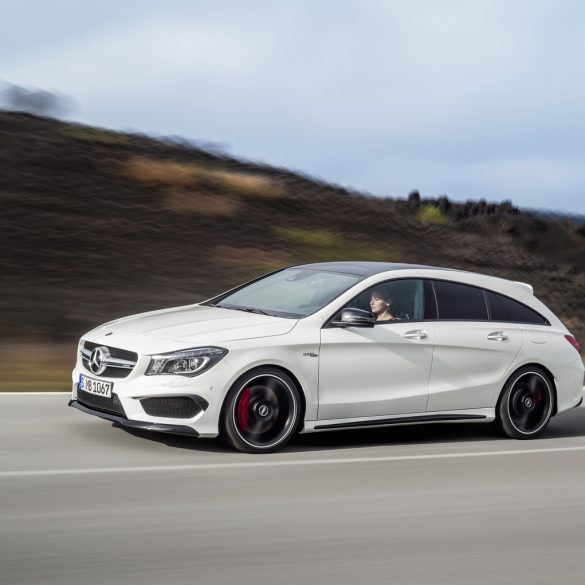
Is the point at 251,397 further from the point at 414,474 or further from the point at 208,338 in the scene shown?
the point at 414,474

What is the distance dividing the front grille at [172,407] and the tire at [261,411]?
0.75 ft

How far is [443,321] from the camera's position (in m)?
9.38

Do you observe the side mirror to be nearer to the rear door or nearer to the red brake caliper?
the rear door

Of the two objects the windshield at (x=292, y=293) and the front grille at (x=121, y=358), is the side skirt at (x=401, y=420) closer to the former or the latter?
the windshield at (x=292, y=293)

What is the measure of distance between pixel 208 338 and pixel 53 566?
9.86 feet

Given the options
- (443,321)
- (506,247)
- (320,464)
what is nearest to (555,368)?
(443,321)

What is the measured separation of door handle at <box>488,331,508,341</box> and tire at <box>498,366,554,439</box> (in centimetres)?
33

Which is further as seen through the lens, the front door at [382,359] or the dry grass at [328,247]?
the dry grass at [328,247]

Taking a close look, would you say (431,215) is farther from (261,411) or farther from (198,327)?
(261,411)

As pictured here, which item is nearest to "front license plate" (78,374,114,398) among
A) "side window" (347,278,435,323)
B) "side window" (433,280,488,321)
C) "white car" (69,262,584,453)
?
"white car" (69,262,584,453)

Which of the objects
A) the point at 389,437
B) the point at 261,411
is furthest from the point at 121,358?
the point at 389,437

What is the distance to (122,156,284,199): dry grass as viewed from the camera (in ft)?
92.1

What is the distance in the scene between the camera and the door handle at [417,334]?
9.02m

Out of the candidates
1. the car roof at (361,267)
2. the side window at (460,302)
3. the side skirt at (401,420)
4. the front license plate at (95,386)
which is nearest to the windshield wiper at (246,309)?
the car roof at (361,267)
